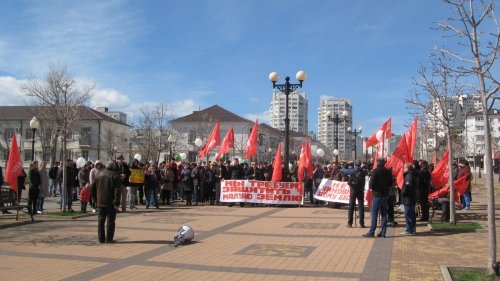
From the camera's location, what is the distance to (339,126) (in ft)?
343

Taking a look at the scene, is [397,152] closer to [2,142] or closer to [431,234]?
[431,234]

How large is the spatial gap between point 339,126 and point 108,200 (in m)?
95.4

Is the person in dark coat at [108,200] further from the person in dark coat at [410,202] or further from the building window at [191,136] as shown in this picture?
the building window at [191,136]

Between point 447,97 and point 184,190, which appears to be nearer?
point 447,97

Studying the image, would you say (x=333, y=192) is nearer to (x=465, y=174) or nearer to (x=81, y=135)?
(x=465, y=174)

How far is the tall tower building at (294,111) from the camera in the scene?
131 meters

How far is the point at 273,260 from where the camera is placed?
9.41 m

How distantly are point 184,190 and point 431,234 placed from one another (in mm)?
12110

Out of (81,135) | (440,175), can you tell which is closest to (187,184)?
(440,175)

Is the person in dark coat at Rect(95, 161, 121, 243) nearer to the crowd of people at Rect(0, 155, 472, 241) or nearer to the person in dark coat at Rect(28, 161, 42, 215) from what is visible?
the crowd of people at Rect(0, 155, 472, 241)

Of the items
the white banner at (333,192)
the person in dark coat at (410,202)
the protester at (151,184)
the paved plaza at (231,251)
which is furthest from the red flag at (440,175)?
the protester at (151,184)

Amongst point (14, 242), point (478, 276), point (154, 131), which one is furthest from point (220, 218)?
point (154, 131)

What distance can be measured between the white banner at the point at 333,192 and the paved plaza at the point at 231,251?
3.64 meters

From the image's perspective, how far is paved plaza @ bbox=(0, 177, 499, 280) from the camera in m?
8.30
